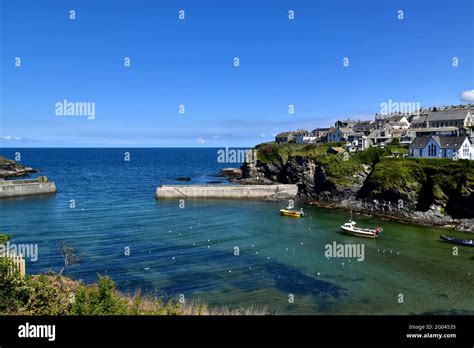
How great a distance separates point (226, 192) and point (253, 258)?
44.8 meters

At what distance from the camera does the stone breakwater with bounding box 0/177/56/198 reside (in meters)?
81.3

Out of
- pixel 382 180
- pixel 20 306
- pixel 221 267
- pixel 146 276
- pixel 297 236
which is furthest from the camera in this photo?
pixel 382 180

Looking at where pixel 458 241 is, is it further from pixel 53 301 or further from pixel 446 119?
pixel 446 119

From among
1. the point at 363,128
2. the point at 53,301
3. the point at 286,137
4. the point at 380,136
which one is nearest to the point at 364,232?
the point at 53,301

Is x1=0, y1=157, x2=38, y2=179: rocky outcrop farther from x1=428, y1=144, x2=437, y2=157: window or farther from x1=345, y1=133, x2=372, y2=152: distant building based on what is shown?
x1=428, y1=144, x2=437, y2=157: window

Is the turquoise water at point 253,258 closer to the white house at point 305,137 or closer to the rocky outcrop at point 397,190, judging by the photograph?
the rocky outcrop at point 397,190

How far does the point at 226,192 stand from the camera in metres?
86.3

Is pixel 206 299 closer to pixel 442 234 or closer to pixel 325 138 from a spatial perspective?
pixel 442 234

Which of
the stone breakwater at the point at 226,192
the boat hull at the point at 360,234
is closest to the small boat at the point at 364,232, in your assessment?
the boat hull at the point at 360,234

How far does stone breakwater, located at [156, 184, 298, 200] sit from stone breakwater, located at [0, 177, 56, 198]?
2657 cm
